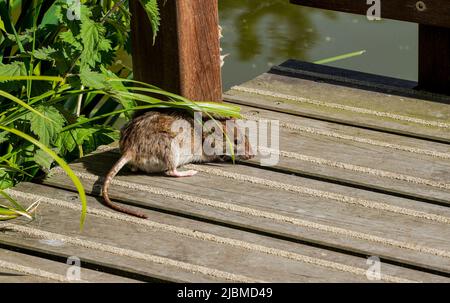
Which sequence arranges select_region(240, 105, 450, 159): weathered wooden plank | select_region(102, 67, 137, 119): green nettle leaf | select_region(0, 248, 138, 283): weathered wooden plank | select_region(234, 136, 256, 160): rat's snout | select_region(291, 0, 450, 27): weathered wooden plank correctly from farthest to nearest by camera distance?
1. select_region(291, 0, 450, 27): weathered wooden plank
2. select_region(240, 105, 450, 159): weathered wooden plank
3. select_region(234, 136, 256, 160): rat's snout
4. select_region(102, 67, 137, 119): green nettle leaf
5. select_region(0, 248, 138, 283): weathered wooden plank

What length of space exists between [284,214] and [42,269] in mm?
1000

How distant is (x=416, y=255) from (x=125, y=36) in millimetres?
1757

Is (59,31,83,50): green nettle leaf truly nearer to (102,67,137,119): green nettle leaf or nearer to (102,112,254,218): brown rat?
(102,67,137,119): green nettle leaf

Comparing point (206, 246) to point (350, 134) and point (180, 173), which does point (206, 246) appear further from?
point (350, 134)

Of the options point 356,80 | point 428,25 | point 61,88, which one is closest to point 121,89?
point 61,88

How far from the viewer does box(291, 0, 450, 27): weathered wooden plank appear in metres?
5.82

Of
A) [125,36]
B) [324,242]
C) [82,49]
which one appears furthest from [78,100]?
[324,242]

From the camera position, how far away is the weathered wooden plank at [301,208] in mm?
4578

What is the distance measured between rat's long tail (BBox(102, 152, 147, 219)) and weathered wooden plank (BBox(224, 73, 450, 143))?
1.02 m

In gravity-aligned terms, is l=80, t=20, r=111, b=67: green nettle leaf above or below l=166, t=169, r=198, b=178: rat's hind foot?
above

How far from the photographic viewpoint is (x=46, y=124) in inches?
191

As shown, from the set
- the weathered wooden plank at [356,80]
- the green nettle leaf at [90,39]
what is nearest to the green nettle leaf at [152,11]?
the green nettle leaf at [90,39]

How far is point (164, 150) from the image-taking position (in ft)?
16.9

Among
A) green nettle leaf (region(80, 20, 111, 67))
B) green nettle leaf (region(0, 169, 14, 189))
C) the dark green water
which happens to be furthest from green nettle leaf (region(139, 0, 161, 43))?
the dark green water
